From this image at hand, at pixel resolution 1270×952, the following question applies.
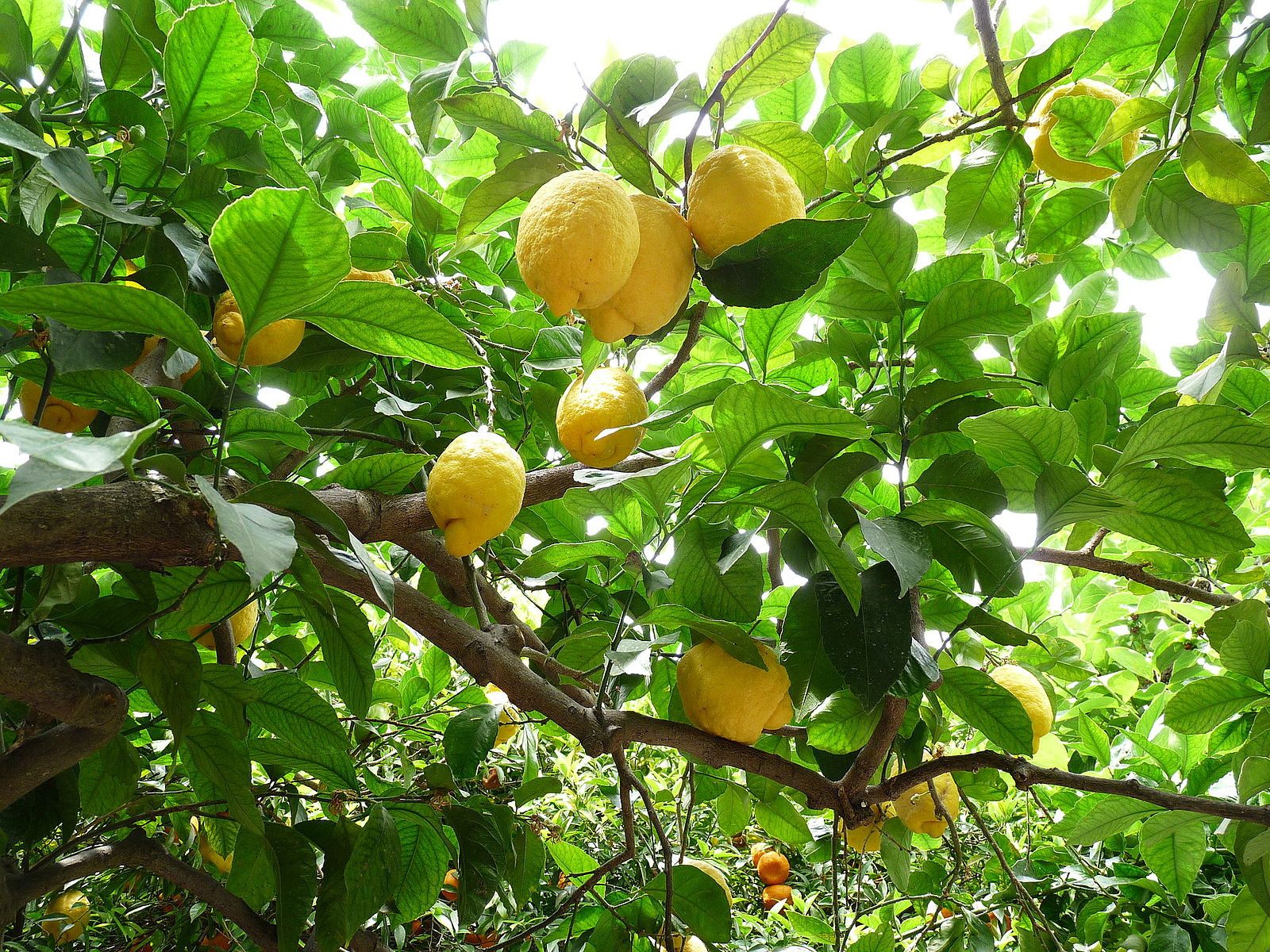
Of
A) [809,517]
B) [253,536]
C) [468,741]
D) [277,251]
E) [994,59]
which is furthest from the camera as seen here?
[468,741]

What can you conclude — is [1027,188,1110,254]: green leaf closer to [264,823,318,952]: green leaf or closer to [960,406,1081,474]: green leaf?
[960,406,1081,474]: green leaf

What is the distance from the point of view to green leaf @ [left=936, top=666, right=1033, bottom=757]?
793 mm

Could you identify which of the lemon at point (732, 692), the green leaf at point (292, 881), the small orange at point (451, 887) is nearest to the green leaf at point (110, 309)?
the lemon at point (732, 692)

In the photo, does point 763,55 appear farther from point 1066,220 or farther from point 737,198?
point 1066,220

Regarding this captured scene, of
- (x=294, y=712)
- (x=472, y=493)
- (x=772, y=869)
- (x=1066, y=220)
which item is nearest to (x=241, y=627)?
(x=294, y=712)

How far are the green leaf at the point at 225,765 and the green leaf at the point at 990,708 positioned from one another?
0.69m

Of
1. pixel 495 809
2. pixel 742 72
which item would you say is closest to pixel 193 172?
pixel 742 72

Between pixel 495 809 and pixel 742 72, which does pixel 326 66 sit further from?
pixel 495 809

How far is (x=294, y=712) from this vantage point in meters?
0.88

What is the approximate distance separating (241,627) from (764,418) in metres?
0.74

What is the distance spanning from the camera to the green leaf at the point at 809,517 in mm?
615

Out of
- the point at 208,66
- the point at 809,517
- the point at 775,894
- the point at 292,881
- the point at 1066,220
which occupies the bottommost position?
the point at 775,894

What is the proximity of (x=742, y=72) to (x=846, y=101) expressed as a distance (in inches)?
12.2

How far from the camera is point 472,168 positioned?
1115 mm
